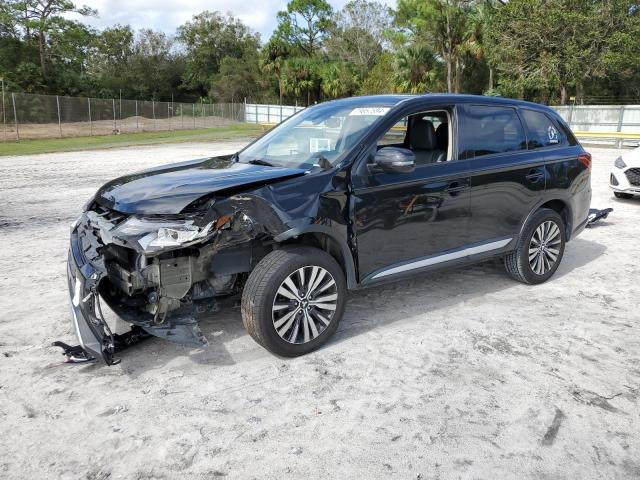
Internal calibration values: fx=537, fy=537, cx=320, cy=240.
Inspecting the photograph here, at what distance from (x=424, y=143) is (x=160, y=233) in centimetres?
251

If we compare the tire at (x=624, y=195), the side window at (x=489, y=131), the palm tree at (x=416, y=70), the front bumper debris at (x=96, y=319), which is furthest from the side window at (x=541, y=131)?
the palm tree at (x=416, y=70)

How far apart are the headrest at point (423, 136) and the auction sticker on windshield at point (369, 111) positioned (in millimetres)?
526

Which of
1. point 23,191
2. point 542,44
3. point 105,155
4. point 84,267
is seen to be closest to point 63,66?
point 105,155

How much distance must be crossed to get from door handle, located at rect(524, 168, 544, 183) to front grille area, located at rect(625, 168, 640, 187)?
18.7 ft

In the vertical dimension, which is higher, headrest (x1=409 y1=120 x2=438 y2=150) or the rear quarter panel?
headrest (x1=409 y1=120 x2=438 y2=150)

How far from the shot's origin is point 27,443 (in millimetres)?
2840

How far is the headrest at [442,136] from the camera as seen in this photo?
15.3 ft

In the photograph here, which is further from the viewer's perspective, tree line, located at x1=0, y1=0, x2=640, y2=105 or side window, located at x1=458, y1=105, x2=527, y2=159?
tree line, located at x1=0, y1=0, x2=640, y2=105

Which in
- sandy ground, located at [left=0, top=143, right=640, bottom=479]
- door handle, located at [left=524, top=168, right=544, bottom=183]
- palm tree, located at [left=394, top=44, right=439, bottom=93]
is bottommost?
sandy ground, located at [left=0, top=143, right=640, bottom=479]

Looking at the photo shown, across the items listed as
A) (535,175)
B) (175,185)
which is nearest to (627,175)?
(535,175)

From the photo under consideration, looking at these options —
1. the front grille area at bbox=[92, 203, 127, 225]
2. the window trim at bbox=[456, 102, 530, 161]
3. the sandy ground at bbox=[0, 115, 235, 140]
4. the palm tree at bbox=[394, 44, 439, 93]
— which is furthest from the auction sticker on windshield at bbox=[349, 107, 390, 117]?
the palm tree at bbox=[394, 44, 439, 93]

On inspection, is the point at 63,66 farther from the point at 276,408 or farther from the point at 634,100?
the point at 276,408

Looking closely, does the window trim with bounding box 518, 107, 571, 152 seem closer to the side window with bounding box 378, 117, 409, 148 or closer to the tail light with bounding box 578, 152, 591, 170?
the tail light with bounding box 578, 152, 591, 170

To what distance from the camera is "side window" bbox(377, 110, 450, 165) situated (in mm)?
4613
